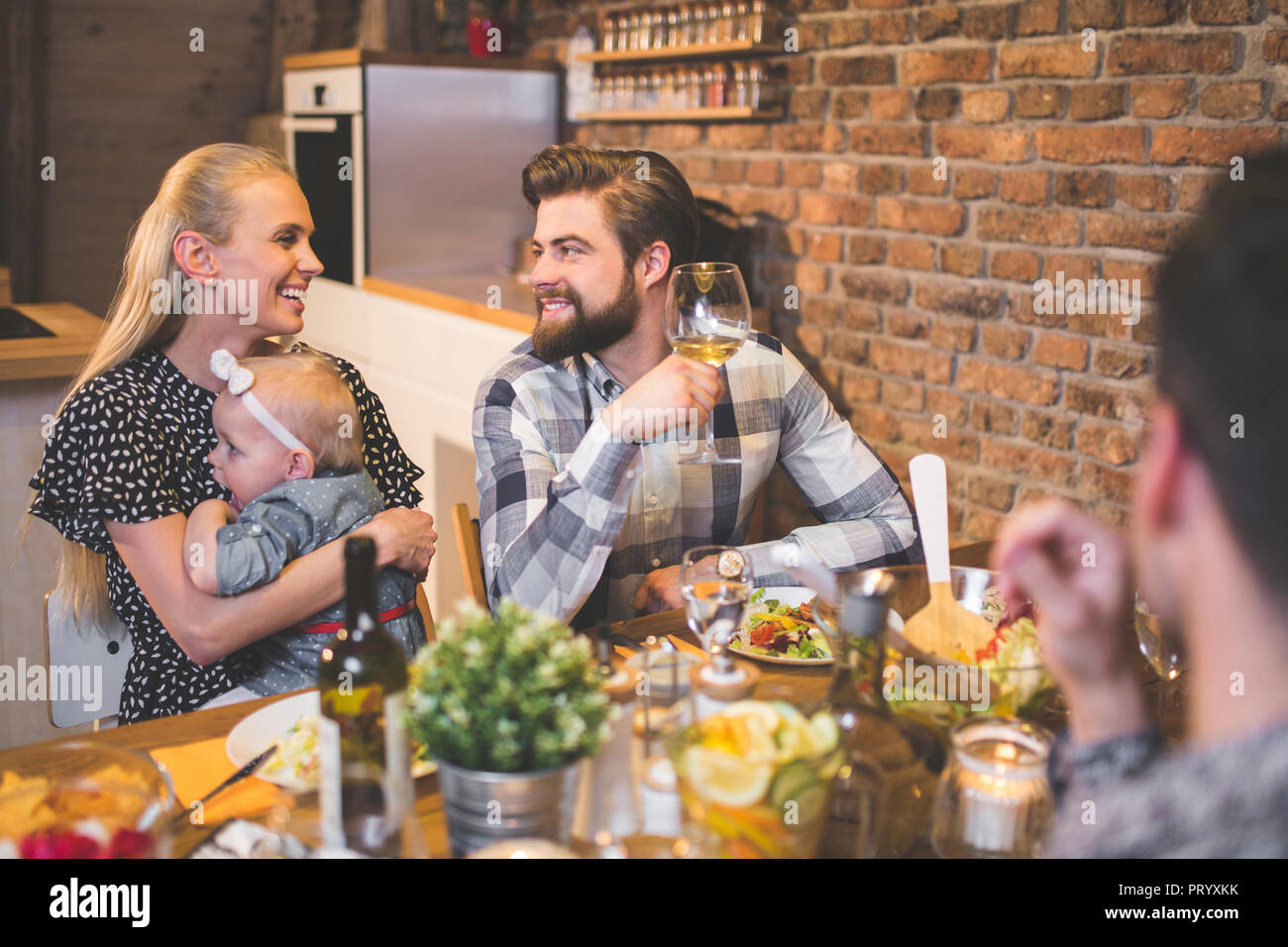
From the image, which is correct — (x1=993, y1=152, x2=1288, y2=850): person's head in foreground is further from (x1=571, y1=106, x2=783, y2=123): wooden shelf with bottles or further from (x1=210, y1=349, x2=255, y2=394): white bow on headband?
(x1=571, y1=106, x2=783, y2=123): wooden shelf with bottles

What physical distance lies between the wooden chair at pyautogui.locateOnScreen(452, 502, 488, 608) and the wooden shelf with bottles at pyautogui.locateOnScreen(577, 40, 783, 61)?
202 centimetres

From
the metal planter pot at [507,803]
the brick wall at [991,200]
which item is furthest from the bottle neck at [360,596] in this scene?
the brick wall at [991,200]

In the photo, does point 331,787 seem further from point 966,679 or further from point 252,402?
point 252,402

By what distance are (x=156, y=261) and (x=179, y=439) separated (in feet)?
0.90

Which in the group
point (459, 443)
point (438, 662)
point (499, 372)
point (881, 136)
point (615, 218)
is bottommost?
point (459, 443)

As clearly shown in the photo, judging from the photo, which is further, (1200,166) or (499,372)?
(1200,166)

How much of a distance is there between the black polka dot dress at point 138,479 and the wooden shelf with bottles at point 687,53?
2.08 metres

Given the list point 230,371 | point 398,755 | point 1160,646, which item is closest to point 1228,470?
point 398,755

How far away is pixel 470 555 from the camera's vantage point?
165cm

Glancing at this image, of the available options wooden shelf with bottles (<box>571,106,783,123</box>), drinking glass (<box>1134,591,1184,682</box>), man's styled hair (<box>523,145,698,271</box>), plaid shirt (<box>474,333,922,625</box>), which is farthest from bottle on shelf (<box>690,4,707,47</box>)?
drinking glass (<box>1134,591,1184,682</box>)
